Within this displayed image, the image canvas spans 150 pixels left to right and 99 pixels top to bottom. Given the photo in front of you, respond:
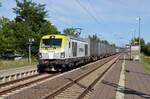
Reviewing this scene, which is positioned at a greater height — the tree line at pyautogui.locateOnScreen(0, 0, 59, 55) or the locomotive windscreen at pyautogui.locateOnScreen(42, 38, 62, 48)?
the tree line at pyautogui.locateOnScreen(0, 0, 59, 55)

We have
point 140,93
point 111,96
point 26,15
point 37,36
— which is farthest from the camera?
point 26,15

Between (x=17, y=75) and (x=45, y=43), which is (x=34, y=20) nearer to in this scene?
(x=45, y=43)

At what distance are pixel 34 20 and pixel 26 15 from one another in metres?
1.31

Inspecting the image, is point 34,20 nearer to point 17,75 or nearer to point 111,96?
point 17,75

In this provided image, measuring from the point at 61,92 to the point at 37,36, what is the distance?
28.9 m

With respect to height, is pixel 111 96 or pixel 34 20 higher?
pixel 34 20

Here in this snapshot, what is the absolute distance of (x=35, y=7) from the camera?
4903cm

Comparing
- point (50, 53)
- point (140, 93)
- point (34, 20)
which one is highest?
point (34, 20)

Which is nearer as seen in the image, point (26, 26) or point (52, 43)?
point (52, 43)

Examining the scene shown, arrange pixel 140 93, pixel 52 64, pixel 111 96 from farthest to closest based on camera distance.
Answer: pixel 52 64 < pixel 140 93 < pixel 111 96

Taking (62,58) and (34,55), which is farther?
(34,55)

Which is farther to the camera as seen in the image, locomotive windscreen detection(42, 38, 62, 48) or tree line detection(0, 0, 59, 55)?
tree line detection(0, 0, 59, 55)

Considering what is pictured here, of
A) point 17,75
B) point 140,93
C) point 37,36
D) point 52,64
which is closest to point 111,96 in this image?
point 140,93

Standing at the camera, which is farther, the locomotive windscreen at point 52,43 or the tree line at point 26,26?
the tree line at point 26,26
